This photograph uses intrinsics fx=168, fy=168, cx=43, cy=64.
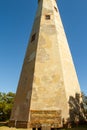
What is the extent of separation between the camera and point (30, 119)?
479 inches

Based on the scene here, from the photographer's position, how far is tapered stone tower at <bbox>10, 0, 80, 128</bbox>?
1231cm

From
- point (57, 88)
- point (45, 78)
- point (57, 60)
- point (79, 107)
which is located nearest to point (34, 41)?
point (57, 60)

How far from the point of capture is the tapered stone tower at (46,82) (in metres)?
12.3

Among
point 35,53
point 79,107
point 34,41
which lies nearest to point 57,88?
point 79,107

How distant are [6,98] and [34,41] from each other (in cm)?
1825

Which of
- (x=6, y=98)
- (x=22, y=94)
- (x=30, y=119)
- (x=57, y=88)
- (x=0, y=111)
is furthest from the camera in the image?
(x=6, y=98)

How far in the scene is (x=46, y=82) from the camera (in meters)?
13.6

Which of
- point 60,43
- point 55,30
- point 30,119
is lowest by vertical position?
point 30,119

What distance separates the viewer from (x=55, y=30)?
54.9 feet

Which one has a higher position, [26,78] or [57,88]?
[26,78]

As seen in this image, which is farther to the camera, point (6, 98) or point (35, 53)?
point (6, 98)

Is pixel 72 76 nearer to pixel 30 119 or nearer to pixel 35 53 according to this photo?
pixel 35 53

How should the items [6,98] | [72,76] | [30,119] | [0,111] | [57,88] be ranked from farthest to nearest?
[6,98], [0,111], [72,76], [57,88], [30,119]

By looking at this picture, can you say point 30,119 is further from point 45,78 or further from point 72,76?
point 72,76
